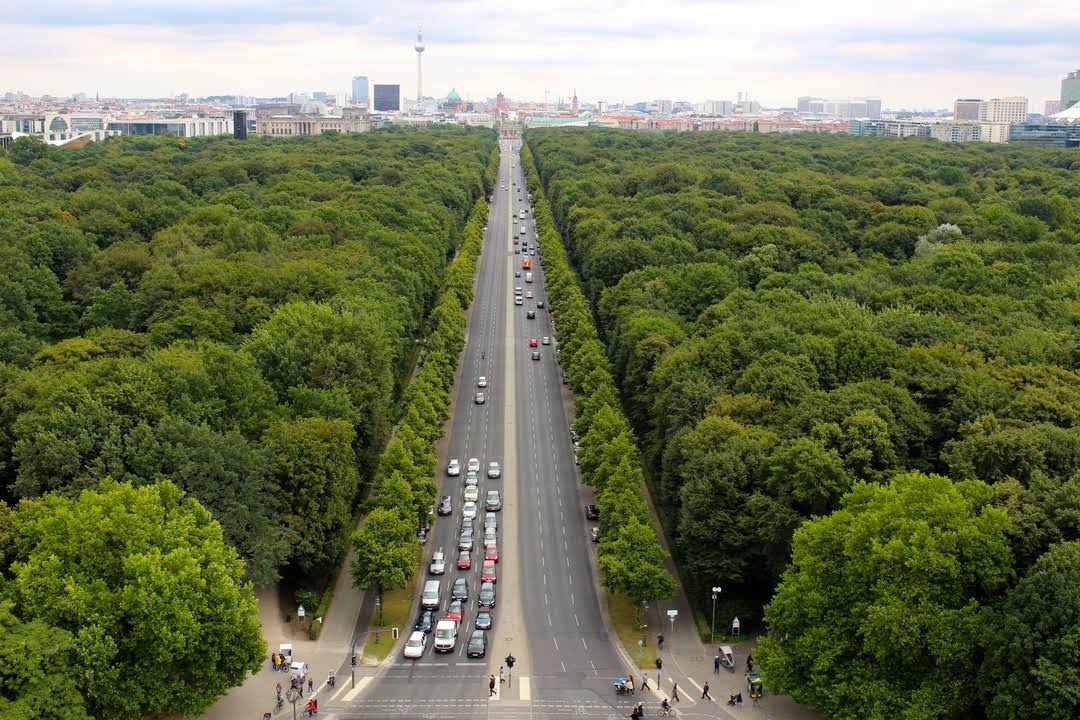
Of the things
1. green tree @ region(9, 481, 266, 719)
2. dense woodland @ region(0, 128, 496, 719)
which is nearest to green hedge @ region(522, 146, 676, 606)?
dense woodland @ region(0, 128, 496, 719)

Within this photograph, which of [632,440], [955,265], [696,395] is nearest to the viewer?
[696,395]

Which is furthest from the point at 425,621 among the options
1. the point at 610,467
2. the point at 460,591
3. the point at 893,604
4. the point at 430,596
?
the point at 893,604

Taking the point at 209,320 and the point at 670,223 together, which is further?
the point at 670,223

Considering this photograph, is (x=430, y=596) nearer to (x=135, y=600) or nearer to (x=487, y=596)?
(x=487, y=596)

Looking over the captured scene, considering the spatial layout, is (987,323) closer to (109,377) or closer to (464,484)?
(464,484)

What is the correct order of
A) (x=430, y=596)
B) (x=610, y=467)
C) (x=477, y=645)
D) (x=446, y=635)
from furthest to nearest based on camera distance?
(x=610, y=467), (x=430, y=596), (x=446, y=635), (x=477, y=645)

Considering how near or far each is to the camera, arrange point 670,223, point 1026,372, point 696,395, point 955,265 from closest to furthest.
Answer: point 1026,372, point 696,395, point 955,265, point 670,223

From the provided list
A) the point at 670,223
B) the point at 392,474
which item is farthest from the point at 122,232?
the point at 392,474
